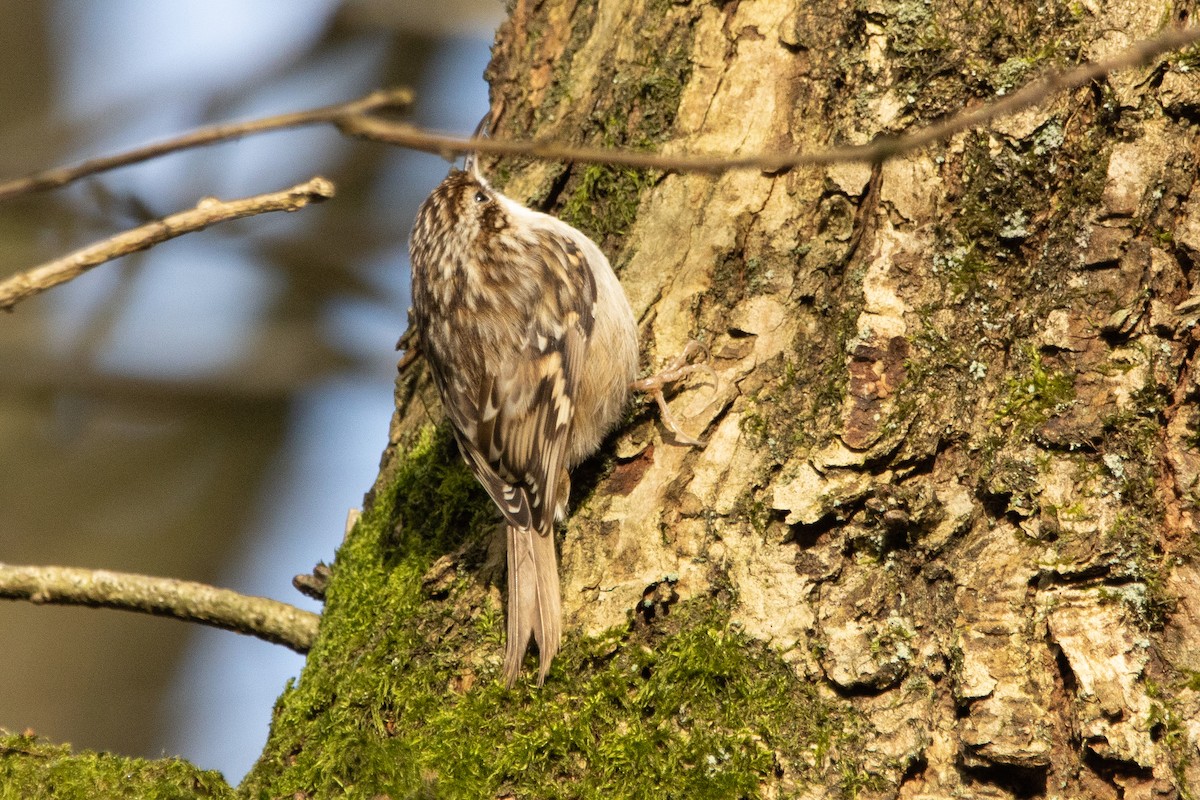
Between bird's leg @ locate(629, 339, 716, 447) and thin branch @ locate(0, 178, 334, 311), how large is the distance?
3.43ft

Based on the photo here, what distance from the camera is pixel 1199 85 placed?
2.07 m

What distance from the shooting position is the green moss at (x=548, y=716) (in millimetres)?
1902

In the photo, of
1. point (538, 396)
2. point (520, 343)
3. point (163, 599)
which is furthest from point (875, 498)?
point (163, 599)

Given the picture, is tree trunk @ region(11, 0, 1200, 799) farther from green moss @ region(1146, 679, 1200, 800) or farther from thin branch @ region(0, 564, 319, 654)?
thin branch @ region(0, 564, 319, 654)

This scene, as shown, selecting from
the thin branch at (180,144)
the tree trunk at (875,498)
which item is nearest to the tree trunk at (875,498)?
the tree trunk at (875,498)

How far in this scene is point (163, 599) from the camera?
7.72 feet

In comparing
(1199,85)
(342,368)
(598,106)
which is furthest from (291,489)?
(1199,85)

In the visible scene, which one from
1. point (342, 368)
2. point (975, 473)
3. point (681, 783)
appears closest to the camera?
point (681, 783)

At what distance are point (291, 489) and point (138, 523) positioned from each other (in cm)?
75

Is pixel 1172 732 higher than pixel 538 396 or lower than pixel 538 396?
lower

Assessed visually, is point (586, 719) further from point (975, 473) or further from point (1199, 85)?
point (1199, 85)

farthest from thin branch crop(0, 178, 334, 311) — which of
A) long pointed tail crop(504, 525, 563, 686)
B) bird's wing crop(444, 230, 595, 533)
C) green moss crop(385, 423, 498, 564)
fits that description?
green moss crop(385, 423, 498, 564)

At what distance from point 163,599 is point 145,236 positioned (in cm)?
139

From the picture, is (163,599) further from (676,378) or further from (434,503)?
(676,378)
